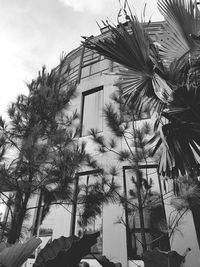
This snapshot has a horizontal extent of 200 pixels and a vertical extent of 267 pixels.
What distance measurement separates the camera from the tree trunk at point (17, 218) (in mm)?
2570

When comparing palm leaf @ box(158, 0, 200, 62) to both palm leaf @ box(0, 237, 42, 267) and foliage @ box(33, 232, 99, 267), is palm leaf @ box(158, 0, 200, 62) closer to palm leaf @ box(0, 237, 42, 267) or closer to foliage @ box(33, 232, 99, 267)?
foliage @ box(33, 232, 99, 267)

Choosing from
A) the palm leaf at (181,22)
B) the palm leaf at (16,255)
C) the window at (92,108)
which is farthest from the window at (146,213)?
the palm leaf at (16,255)

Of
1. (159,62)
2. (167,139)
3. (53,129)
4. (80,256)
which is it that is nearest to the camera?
(80,256)

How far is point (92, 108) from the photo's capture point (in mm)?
7105

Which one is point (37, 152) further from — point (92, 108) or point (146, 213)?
point (92, 108)

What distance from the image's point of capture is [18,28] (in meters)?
3.72

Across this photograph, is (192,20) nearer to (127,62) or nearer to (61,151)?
(127,62)

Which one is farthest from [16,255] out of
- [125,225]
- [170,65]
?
[125,225]

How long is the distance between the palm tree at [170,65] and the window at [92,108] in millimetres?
4207

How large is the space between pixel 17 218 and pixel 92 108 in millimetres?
4868

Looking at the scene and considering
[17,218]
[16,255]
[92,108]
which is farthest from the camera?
[92,108]

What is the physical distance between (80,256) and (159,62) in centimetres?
191

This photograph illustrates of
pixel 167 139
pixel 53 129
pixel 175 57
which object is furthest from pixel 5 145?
pixel 175 57

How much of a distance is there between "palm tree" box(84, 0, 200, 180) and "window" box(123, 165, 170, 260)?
6.79 feet
